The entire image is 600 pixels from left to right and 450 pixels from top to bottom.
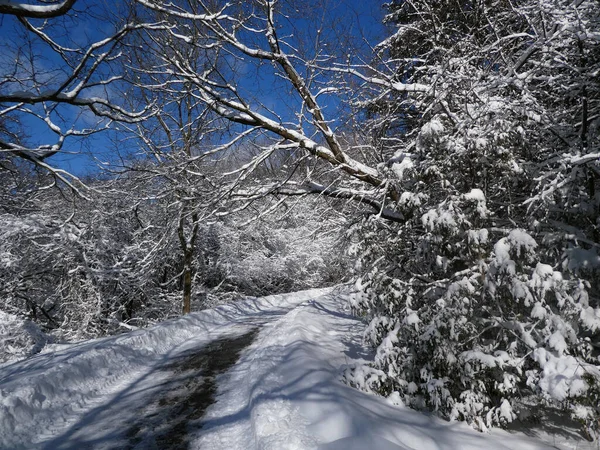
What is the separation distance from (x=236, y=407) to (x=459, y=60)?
6125mm

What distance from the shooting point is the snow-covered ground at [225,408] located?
4.20 metres

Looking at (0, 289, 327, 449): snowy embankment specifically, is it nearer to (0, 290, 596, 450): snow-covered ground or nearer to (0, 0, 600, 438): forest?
(0, 290, 596, 450): snow-covered ground

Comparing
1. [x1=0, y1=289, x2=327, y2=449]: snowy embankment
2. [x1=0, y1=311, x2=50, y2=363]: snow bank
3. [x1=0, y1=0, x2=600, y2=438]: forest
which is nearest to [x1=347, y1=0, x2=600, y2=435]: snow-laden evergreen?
[x1=0, y1=0, x2=600, y2=438]: forest

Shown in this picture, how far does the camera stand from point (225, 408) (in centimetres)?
534

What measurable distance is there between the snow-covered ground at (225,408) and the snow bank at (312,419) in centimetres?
2

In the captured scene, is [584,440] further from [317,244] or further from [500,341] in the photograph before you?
[317,244]

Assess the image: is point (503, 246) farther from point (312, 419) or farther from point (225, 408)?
point (225, 408)

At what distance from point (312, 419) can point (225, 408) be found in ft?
5.16

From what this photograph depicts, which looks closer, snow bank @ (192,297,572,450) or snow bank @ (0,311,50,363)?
snow bank @ (192,297,572,450)

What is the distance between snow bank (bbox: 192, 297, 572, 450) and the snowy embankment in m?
2.03

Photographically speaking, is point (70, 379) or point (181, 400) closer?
point (181, 400)

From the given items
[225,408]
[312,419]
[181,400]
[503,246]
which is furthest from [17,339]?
[503,246]

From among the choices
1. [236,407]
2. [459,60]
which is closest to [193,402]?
[236,407]

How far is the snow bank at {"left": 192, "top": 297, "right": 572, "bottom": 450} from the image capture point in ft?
12.9
